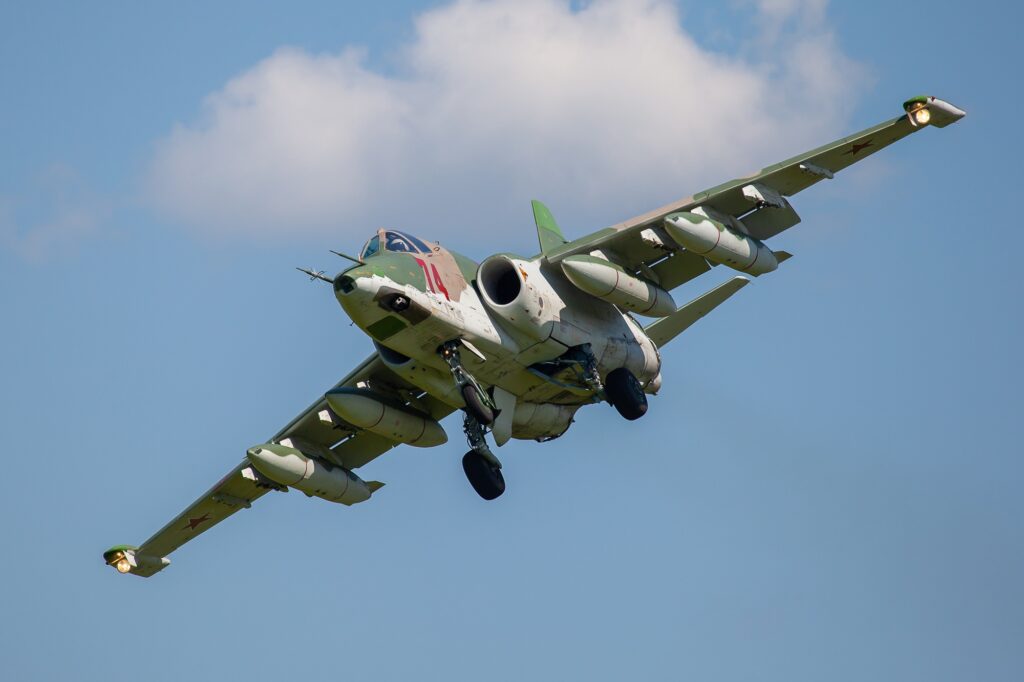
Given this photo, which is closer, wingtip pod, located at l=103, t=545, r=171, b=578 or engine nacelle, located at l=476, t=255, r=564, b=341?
engine nacelle, located at l=476, t=255, r=564, b=341

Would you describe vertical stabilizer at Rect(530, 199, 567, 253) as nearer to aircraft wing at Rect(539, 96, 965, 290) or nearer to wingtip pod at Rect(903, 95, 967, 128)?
aircraft wing at Rect(539, 96, 965, 290)

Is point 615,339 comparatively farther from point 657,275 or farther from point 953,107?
point 953,107

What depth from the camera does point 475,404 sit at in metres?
30.6

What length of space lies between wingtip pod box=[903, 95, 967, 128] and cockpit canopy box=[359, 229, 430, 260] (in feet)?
29.9

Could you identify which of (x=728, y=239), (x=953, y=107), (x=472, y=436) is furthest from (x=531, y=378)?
(x=953, y=107)

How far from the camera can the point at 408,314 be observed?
29.5 metres

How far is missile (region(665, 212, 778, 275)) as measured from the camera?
99.2ft

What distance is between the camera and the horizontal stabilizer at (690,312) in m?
34.2

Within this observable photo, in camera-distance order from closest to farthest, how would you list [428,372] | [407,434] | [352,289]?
1. [352,289]
2. [428,372]
3. [407,434]

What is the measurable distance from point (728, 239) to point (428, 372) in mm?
6086

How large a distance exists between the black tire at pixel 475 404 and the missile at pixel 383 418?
256 centimetres

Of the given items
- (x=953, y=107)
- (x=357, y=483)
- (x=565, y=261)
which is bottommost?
(x=357, y=483)

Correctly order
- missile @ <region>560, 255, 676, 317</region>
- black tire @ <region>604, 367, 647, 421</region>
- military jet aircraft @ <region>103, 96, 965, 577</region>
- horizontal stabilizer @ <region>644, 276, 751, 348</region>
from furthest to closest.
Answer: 1. horizontal stabilizer @ <region>644, 276, 751, 348</region>
2. black tire @ <region>604, 367, 647, 421</region>
3. missile @ <region>560, 255, 676, 317</region>
4. military jet aircraft @ <region>103, 96, 965, 577</region>

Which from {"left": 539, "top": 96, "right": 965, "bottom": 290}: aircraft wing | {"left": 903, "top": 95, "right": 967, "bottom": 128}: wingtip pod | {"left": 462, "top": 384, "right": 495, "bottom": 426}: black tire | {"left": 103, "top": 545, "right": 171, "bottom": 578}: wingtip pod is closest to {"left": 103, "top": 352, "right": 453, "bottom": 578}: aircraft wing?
{"left": 103, "top": 545, "right": 171, "bottom": 578}: wingtip pod
